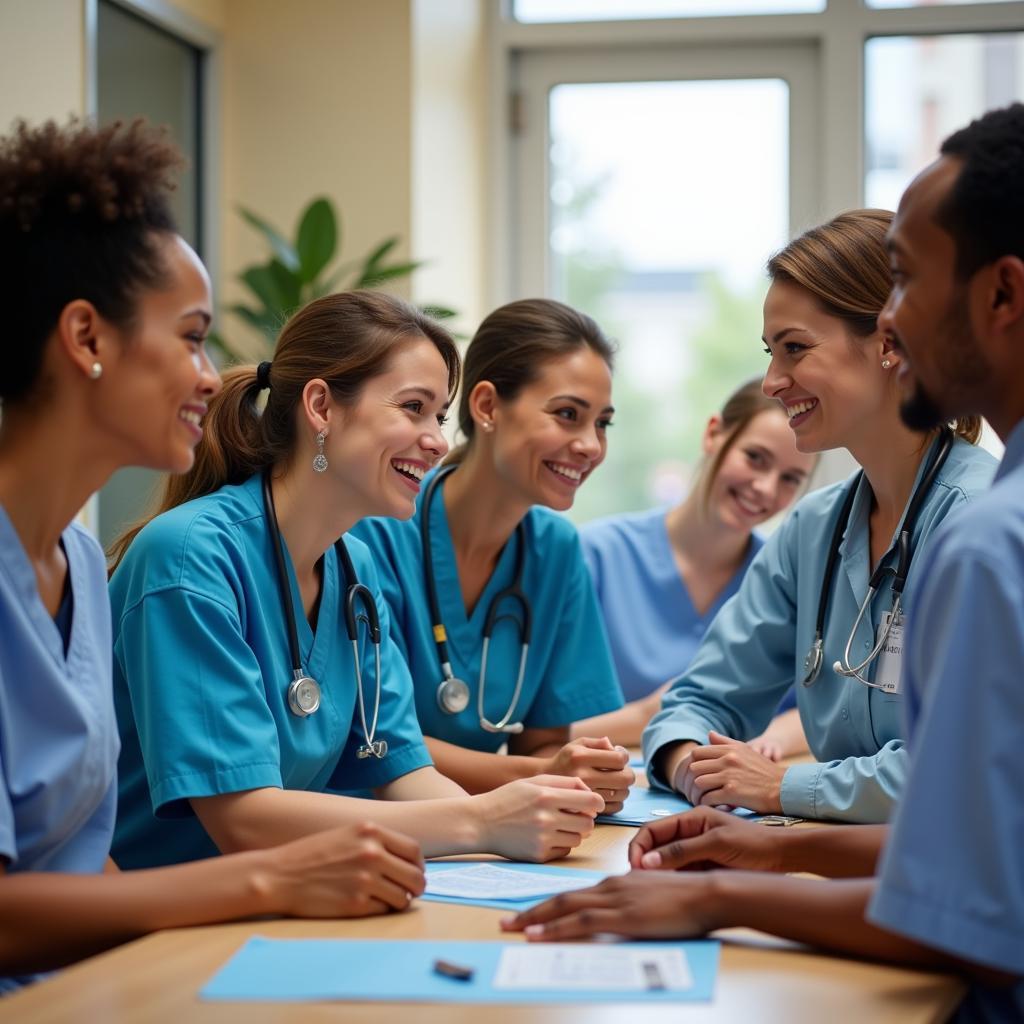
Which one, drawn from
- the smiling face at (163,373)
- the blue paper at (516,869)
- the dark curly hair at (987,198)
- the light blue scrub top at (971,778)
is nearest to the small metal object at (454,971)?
the blue paper at (516,869)

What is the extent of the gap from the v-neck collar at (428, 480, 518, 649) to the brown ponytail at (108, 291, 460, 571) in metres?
0.48

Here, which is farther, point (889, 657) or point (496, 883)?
point (889, 657)

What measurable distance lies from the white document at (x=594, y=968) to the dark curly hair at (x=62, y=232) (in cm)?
71

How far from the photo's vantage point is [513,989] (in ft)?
3.59

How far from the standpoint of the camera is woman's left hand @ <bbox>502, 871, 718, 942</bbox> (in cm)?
121

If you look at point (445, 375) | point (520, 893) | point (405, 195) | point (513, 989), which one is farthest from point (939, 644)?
point (405, 195)

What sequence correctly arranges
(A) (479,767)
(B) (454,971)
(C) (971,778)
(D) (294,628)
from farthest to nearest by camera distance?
(A) (479,767) < (D) (294,628) < (B) (454,971) < (C) (971,778)

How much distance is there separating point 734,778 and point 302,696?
1.95 ft

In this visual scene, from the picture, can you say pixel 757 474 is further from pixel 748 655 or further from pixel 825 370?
pixel 825 370

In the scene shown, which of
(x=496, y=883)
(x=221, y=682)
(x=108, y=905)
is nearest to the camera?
(x=108, y=905)

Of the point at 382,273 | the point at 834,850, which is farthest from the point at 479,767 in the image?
the point at 382,273

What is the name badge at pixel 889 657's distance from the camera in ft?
5.99

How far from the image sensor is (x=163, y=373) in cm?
136

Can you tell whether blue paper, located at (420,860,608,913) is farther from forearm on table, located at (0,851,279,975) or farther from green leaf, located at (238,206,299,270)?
green leaf, located at (238,206,299,270)
